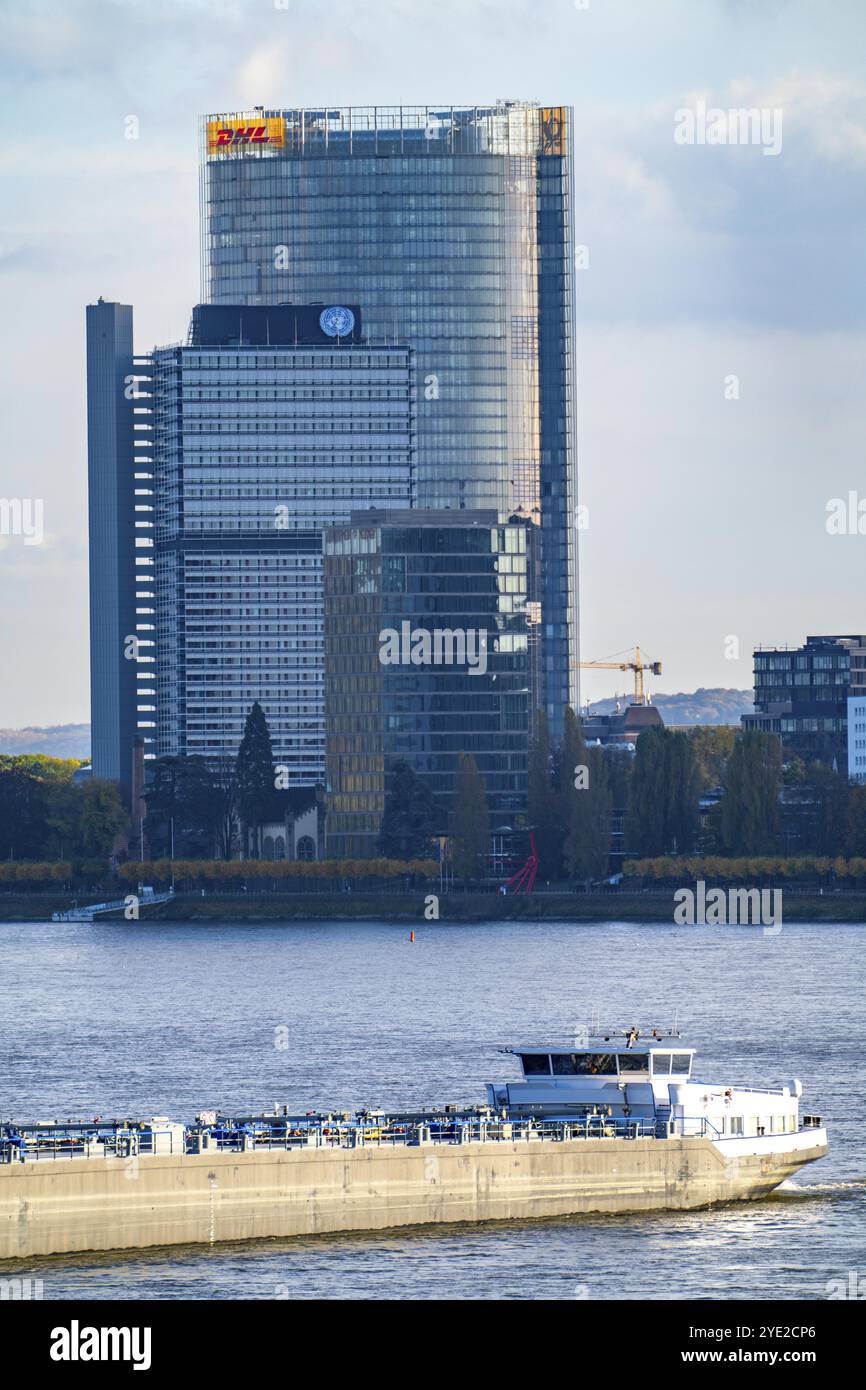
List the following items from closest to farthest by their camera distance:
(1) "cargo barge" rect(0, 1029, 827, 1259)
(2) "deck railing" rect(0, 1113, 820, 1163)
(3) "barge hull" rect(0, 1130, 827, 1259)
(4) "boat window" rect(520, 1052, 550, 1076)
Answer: (3) "barge hull" rect(0, 1130, 827, 1259) → (1) "cargo barge" rect(0, 1029, 827, 1259) → (2) "deck railing" rect(0, 1113, 820, 1163) → (4) "boat window" rect(520, 1052, 550, 1076)

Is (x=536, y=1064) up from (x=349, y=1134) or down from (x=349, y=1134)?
up

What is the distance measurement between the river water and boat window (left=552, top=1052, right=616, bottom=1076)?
503cm

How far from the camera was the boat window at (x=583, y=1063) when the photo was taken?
69.2 meters

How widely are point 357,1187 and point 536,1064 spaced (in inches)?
340

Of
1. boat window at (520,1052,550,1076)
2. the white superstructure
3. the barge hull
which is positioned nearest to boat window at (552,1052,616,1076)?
the white superstructure

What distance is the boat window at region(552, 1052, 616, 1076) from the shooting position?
69188 mm

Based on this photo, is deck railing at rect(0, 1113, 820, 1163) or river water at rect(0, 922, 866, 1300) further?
deck railing at rect(0, 1113, 820, 1163)

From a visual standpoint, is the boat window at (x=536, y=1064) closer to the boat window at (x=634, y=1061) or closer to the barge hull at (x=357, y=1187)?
the boat window at (x=634, y=1061)

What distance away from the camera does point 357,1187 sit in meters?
62.3

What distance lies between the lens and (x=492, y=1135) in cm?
6488

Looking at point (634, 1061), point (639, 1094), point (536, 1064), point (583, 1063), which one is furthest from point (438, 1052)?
point (639, 1094)

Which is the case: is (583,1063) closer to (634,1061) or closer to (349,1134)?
(634,1061)

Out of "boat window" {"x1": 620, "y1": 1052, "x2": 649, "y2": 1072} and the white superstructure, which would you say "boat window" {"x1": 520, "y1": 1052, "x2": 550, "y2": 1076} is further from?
"boat window" {"x1": 620, "y1": 1052, "x2": 649, "y2": 1072}
